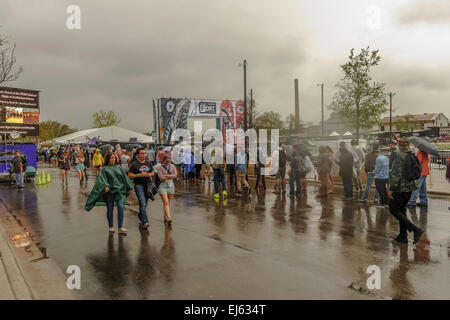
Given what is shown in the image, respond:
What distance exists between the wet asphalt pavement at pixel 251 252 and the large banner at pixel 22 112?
13379 millimetres

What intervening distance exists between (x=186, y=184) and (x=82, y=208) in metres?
6.66

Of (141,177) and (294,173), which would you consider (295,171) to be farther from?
(141,177)

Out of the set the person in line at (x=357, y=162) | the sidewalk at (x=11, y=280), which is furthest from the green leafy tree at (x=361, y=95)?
the sidewalk at (x=11, y=280)

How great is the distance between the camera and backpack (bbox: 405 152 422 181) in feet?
21.7

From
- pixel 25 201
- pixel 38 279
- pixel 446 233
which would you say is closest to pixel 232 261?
pixel 38 279

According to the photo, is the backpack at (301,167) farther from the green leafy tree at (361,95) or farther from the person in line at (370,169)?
the green leafy tree at (361,95)

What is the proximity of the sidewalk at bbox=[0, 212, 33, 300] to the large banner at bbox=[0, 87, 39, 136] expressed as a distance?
1802 centimetres

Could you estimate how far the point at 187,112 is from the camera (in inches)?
1630

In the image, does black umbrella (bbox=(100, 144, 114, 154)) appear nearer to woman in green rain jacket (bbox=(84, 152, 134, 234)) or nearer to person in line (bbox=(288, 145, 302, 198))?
woman in green rain jacket (bbox=(84, 152, 134, 234))

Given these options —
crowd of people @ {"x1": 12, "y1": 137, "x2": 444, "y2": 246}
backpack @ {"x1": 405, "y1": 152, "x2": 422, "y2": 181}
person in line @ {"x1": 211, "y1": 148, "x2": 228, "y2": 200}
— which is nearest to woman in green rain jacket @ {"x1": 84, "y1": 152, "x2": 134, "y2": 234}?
crowd of people @ {"x1": 12, "y1": 137, "x2": 444, "y2": 246}

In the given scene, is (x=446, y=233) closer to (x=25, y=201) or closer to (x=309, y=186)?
(x=309, y=186)

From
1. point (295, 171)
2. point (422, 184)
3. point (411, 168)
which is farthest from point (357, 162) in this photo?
point (411, 168)

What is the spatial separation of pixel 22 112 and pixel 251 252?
20.9 meters

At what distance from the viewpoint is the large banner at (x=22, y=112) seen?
70.0 feet
